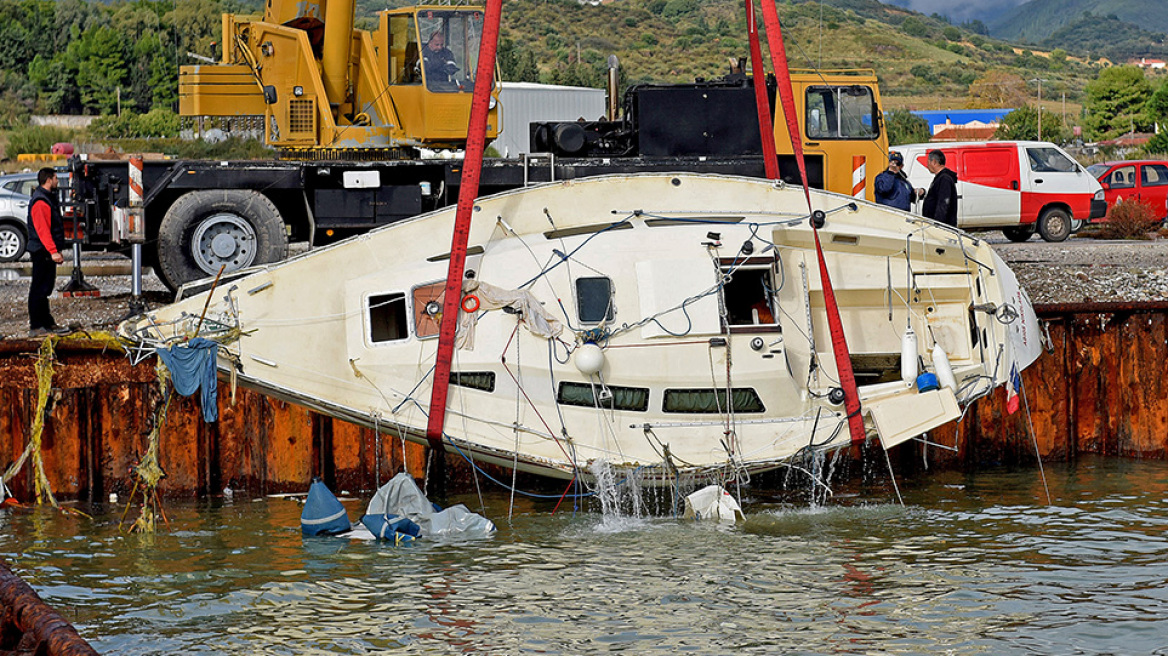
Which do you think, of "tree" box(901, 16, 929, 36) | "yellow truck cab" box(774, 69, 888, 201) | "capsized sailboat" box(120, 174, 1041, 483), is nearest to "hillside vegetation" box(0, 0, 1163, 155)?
"tree" box(901, 16, 929, 36)

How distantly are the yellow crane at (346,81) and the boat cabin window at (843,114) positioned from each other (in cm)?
406

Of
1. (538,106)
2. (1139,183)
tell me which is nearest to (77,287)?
(1139,183)

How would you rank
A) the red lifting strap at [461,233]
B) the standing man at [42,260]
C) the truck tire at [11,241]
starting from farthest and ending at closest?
the truck tire at [11,241] < the standing man at [42,260] < the red lifting strap at [461,233]

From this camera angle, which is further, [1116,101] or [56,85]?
[56,85]

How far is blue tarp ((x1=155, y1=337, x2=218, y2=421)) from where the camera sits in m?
10.5

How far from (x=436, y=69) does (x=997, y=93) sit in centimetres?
7034

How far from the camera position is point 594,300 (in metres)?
10.8

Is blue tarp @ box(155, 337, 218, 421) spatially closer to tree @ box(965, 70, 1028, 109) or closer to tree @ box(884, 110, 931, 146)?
tree @ box(884, 110, 931, 146)

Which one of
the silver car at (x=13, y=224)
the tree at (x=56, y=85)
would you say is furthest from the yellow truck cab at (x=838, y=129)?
the tree at (x=56, y=85)

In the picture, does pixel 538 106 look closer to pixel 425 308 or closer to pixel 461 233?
pixel 425 308

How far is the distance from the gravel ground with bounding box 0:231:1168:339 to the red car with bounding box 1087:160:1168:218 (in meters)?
5.82

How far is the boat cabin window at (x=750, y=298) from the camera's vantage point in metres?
11.3

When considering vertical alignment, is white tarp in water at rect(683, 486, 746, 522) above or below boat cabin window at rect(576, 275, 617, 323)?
below

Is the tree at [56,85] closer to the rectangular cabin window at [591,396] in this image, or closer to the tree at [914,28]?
the rectangular cabin window at [591,396]
